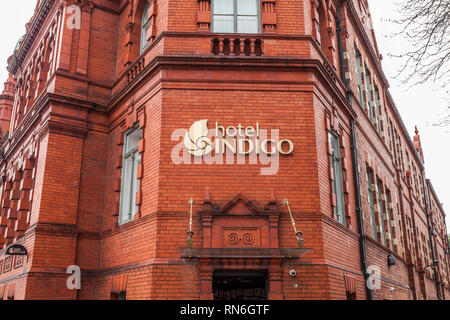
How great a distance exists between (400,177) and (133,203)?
1581 centimetres

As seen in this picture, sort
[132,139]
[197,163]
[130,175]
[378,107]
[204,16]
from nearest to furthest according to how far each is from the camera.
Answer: [197,163] < [204,16] < [130,175] < [132,139] < [378,107]

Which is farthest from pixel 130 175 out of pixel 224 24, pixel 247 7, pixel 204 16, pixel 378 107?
pixel 378 107

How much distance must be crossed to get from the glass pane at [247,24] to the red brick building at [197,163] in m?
0.03

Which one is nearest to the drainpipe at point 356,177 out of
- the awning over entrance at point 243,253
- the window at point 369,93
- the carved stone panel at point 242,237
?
the window at point 369,93

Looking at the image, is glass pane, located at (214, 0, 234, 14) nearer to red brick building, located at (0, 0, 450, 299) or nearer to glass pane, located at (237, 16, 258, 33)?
red brick building, located at (0, 0, 450, 299)


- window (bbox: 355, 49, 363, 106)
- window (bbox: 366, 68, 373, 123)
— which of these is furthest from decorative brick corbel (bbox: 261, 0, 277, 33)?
window (bbox: 366, 68, 373, 123)

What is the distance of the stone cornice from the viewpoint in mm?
17689

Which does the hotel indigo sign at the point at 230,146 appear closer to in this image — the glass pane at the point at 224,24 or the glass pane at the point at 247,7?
the glass pane at the point at 224,24

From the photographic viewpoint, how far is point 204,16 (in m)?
12.1

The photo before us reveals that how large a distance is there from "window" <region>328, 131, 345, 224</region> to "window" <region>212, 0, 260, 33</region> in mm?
3692

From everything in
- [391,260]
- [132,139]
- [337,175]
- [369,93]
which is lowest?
[391,260]

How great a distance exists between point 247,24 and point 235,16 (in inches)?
15.9

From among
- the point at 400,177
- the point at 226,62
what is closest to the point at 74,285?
the point at 226,62

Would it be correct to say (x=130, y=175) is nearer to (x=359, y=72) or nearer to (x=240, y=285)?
(x=240, y=285)
